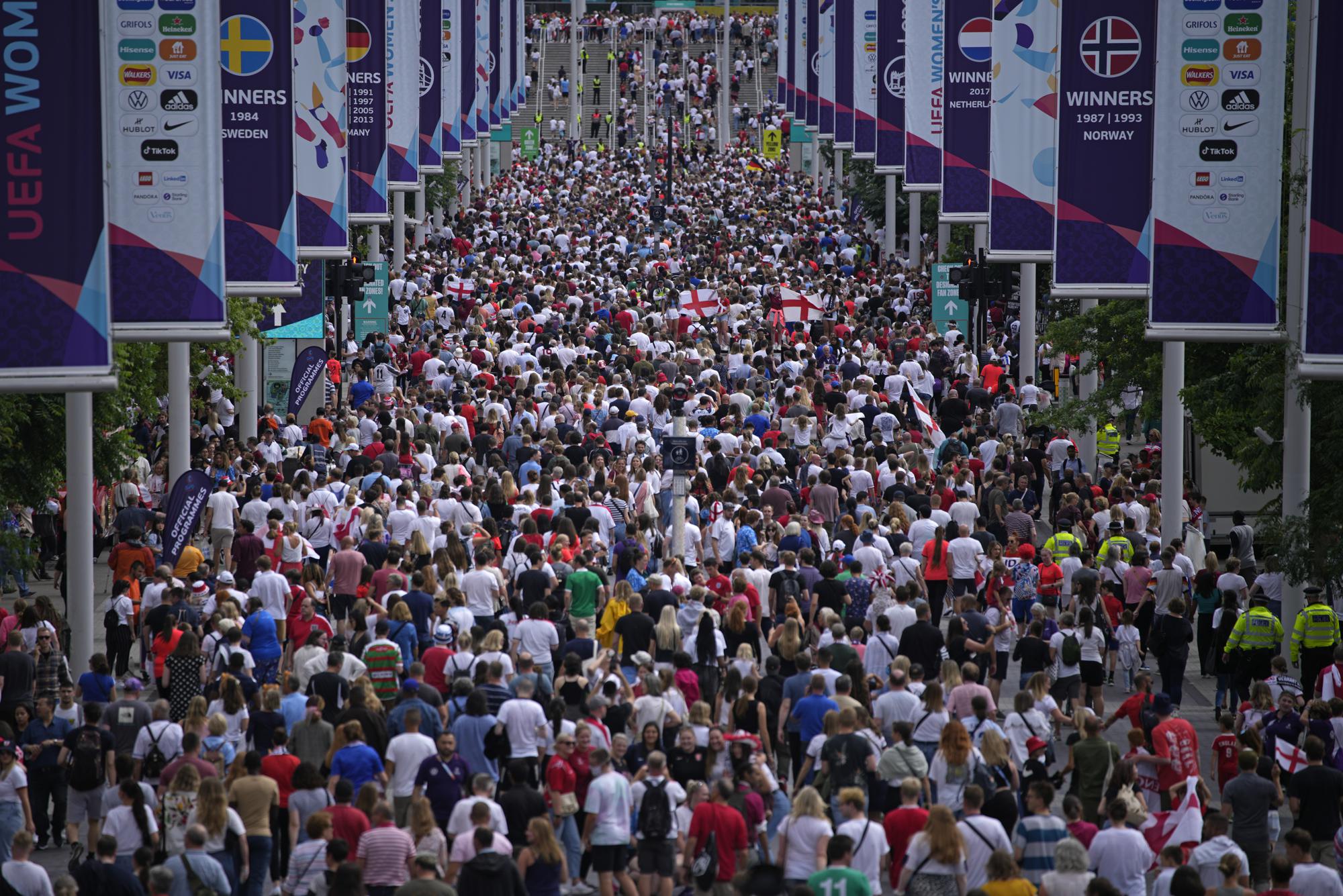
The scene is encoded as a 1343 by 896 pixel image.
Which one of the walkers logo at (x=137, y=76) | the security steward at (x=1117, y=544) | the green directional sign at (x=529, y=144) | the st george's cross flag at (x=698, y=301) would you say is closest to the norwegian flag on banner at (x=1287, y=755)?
the security steward at (x=1117, y=544)

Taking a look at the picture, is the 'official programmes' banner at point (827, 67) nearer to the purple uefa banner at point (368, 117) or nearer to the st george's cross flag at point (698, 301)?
the st george's cross flag at point (698, 301)

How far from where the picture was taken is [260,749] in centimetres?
1434

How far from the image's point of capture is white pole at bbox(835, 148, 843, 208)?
65706 millimetres

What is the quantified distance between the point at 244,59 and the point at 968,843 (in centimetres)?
1384

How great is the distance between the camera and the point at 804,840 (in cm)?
1223

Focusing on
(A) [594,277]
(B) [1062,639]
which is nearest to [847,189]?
(A) [594,277]

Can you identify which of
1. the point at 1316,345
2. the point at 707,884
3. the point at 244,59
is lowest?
the point at 707,884

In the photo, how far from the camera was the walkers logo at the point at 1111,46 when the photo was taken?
883 inches

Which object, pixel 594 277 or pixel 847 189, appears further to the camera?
pixel 847 189

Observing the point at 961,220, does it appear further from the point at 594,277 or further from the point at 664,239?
Answer: the point at 664,239

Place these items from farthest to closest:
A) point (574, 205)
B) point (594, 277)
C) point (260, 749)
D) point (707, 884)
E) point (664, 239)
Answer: point (574, 205), point (664, 239), point (594, 277), point (260, 749), point (707, 884)

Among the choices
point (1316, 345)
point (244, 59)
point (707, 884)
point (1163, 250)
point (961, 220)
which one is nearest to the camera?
point (707, 884)

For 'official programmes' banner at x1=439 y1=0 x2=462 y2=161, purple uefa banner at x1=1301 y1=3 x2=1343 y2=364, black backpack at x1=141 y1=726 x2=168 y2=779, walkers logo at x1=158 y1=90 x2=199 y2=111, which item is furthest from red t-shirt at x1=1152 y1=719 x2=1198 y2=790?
'official programmes' banner at x1=439 y1=0 x2=462 y2=161

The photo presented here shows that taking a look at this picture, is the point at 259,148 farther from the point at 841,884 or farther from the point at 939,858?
the point at 841,884
